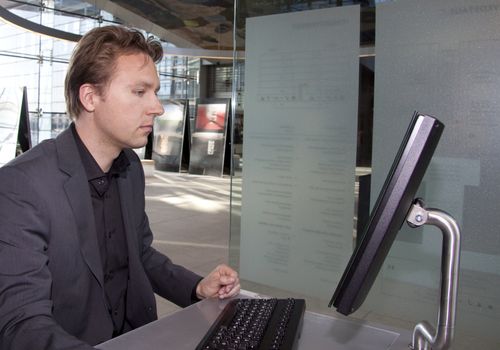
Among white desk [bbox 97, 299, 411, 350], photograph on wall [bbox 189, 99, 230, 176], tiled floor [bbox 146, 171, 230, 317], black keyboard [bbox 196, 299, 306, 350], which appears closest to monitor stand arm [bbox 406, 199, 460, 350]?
white desk [bbox 97, 299, 411, 350]

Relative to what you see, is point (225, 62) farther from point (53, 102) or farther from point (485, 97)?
point (485, 97)

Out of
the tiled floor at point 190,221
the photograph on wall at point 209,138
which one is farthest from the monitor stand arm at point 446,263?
the photograph on wall at point 209,138

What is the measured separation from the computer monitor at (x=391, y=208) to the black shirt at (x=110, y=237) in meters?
0.96

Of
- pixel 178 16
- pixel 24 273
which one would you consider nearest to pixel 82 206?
pixel 24 273

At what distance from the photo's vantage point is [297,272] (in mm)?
2898

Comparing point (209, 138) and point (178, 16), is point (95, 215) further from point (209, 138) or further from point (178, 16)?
point (178, 16)

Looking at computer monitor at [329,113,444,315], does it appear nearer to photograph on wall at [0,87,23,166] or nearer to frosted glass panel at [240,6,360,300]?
frosted glass panel at [240,6,360,300]

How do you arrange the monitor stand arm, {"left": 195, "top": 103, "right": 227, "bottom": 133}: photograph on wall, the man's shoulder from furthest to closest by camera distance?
{"left": 195, "top": 103, "right": 227, "bottom": 133}: photograph on wall, the man's shoulder, the monitor stand arm

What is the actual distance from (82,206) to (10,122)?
9.20 m

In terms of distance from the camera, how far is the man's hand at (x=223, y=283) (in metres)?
1.45

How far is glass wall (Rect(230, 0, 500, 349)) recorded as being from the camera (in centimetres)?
224

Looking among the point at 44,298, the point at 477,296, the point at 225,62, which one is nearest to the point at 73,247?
the point at 44,298

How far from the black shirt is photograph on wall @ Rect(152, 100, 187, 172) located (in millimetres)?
12912

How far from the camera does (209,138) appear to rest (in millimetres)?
13820
